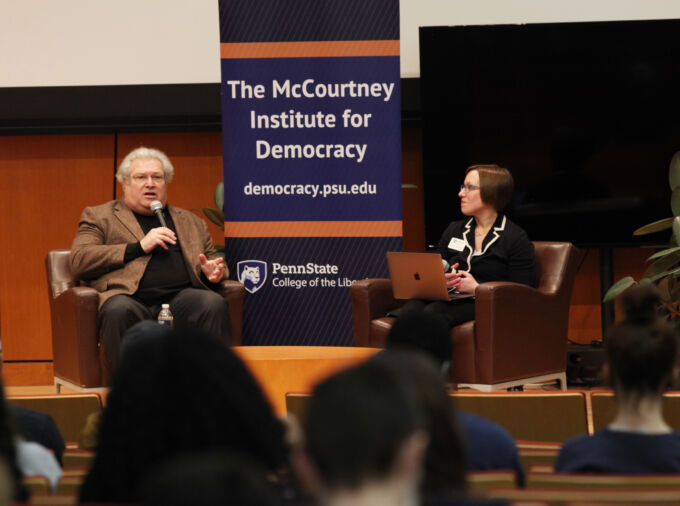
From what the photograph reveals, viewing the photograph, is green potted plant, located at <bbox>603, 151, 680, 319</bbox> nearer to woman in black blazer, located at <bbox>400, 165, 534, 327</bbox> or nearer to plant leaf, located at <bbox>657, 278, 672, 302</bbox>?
plant leaf, located at <bbox>657, 278, 672, 302</bbox>

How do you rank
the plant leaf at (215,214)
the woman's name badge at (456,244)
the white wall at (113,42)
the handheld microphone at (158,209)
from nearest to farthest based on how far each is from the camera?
the handheld microphone at (158,209)
the woman's name badge at (456,244)
the plant leaf at (215,214)
the white wall at (113,42)

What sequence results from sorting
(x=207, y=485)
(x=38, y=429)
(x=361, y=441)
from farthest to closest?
(x=38, y=429)
(x=361, y=441)
(x=207, y=485)

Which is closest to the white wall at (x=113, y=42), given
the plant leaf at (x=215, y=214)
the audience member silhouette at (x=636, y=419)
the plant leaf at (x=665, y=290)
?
the plant leaf at (x=215, y=214)

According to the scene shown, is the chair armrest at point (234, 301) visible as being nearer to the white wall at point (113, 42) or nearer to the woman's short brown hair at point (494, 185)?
the woman's short brown hair at point (494, 185)

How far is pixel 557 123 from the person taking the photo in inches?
243

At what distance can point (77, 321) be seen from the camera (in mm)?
4914

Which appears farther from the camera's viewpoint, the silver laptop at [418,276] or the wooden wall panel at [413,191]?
→ the wooden wall panel at [413,191]

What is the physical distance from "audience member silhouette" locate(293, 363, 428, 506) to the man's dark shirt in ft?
13.2

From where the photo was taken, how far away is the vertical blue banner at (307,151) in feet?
17.3

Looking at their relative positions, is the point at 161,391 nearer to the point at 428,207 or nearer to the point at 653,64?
the point at 428,207

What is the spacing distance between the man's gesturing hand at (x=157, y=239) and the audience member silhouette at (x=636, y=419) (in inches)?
127

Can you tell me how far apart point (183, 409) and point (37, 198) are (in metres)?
5.70

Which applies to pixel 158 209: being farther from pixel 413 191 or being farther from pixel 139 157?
pixel 413 191

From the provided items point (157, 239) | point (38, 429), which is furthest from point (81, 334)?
point (38, 429)
